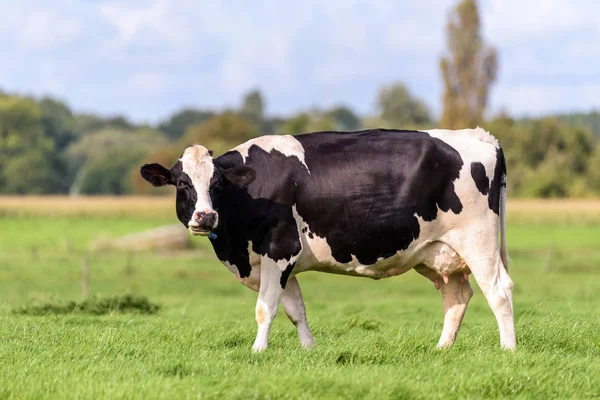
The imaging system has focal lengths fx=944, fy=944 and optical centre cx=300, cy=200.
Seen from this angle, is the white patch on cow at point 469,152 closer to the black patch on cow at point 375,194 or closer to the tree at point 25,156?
the black patch on cow at point 375,194

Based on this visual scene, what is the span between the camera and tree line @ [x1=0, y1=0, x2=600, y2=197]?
81.6 metres

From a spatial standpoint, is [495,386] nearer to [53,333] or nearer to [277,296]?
[277,296]

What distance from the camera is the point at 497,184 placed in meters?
10.4

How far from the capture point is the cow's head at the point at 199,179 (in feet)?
31.6

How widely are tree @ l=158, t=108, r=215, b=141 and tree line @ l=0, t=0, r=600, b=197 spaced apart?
21967 millimetres

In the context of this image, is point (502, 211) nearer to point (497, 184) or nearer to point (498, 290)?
point (497, 184)

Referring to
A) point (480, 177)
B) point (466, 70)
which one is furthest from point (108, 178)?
point (480, 177)

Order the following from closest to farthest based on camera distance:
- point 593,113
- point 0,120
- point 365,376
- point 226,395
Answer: point 226,395 → point 365,376 → point 0,120 → point 593,113

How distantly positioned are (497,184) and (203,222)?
3327 millimetres

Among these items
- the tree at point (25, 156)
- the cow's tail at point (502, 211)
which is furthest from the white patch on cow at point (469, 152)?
the tree at point (25, 156)

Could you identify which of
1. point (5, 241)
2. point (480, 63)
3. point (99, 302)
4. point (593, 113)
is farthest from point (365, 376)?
point (593, 113)

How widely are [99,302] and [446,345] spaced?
723cm

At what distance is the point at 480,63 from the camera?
82188 millimetres

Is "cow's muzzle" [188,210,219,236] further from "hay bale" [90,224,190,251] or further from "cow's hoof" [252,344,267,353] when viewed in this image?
"hay bale" [90,224,190,251]
